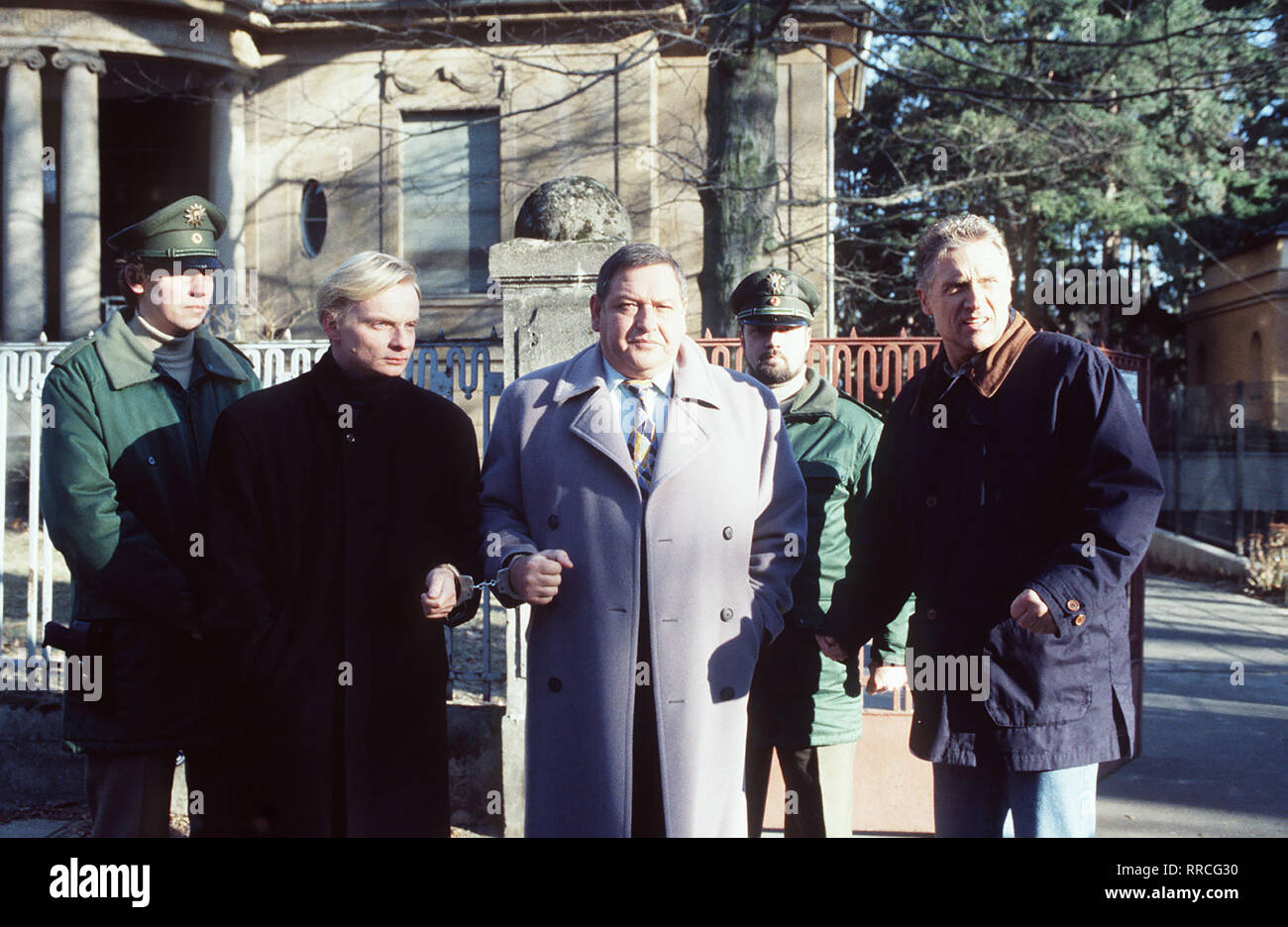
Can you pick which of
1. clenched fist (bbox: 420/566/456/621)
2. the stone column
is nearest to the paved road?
clenched fist (bbox: 420/566/456/621)

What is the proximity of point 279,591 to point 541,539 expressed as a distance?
69 cm

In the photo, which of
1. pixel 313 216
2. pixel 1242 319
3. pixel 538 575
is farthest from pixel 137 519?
pixel 1242 319

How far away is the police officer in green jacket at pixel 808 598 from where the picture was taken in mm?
3693

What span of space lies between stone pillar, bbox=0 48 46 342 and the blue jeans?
1493 cm

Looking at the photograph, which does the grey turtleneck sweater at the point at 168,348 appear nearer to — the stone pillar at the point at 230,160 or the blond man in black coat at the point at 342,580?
the blond man in black coat at the point at 342,580

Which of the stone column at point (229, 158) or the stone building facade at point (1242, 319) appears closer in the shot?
the stone column at point (229, 158)

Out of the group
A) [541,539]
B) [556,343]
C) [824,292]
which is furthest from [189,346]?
[824,292]

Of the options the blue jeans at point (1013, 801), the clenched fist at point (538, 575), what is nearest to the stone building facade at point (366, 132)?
the blue jeans at point (1013, 801)

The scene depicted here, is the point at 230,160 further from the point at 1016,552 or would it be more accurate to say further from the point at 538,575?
the point at 1016,552

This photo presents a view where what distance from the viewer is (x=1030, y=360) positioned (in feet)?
9.88

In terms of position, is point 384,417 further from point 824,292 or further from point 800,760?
A: point 824,292

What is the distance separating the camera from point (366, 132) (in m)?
16.2

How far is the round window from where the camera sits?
1652 centimetres

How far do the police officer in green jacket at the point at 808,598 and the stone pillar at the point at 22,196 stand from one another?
13.9 metres
